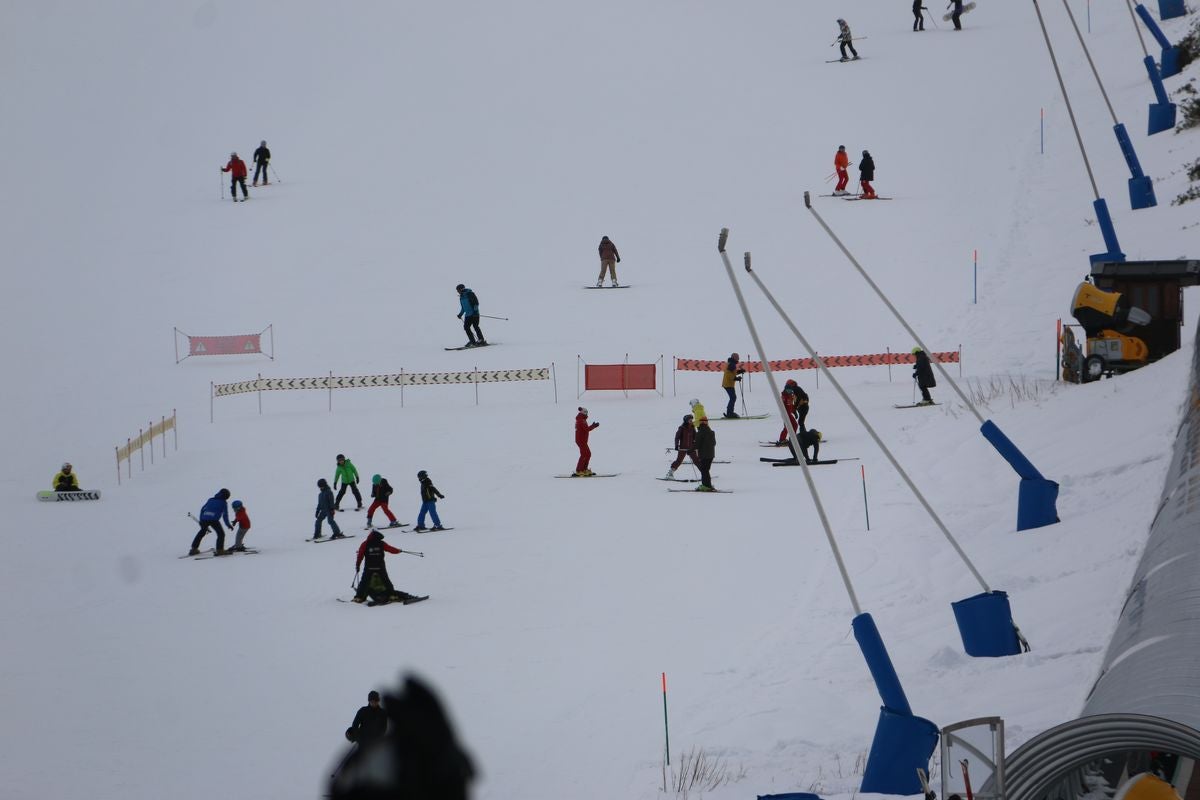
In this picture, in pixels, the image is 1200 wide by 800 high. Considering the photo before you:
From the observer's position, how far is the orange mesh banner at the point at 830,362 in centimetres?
2609

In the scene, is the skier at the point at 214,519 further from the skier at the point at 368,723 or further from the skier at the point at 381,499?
the skier at the point at 368,723

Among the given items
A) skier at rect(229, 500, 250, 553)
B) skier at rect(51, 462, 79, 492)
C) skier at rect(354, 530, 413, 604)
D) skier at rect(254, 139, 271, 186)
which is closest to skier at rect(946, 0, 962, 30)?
skier at rect(254, 139, 271, 186)

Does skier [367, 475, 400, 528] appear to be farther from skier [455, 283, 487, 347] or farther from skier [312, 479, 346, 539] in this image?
skier [455, 283, 487, 347]

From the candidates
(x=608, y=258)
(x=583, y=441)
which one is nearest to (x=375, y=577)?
(x=583, y=441)

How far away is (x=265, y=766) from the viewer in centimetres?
1141

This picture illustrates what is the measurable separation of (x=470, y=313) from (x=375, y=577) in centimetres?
1499

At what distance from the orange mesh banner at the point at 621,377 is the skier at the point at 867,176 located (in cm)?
1310

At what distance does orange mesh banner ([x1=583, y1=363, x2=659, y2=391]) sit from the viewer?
2711 centimetres

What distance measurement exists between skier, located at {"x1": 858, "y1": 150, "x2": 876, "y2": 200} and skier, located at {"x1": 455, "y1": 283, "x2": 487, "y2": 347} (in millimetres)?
12951

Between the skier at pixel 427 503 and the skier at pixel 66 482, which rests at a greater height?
the skier at pixel 66 482

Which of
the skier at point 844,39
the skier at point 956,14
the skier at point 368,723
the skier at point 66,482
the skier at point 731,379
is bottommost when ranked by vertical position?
the skier at point 368,723

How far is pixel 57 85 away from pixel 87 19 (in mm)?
12494

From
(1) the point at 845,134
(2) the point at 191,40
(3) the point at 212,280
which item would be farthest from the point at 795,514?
(2) the point at 191,40

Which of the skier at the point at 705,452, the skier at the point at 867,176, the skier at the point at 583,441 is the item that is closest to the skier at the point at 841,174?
the skier at the point at 867,176
